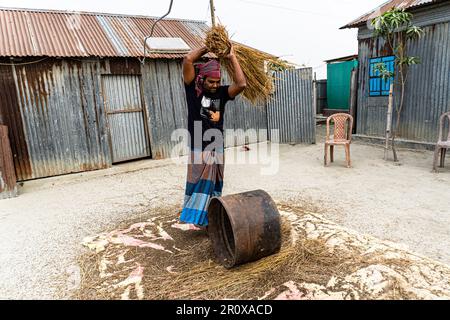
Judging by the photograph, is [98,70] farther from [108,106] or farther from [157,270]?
[157,270]

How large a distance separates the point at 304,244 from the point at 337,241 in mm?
348

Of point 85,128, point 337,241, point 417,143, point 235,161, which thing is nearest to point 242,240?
point 337,241

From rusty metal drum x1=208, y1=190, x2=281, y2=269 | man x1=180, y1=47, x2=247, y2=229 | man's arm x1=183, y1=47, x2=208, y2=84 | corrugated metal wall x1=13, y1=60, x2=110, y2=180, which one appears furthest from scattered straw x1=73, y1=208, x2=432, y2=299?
corrugated metal wall x1=13, y1=60, x2=110, y2=180

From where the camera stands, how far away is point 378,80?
8.27m

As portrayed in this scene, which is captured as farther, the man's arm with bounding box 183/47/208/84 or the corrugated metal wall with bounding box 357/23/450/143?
the corrugated metal wall with bounding box 357/23/450/143

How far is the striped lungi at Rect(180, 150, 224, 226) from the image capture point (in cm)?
315

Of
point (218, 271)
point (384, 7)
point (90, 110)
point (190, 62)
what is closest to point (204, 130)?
point (190, 62)

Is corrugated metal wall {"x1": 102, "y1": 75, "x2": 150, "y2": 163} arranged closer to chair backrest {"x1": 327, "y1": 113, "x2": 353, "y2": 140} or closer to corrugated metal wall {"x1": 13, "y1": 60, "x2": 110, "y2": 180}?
corrugated metal wall {"x1": 13, "y1": 60, "x2": 110, "y2": 180}

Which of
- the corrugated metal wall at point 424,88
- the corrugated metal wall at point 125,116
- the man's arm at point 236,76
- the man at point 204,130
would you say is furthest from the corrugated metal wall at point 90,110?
the man's arm at point 236,76

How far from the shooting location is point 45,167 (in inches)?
262

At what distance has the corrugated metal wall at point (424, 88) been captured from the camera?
689 cm

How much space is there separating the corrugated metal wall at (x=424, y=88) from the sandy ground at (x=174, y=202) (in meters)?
0.67

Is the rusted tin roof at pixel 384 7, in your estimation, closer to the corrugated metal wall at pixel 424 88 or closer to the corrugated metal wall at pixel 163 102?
the corrugated metal wall at pixel 424 88

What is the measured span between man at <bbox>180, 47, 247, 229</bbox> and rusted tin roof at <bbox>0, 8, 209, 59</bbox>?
4724 mm
